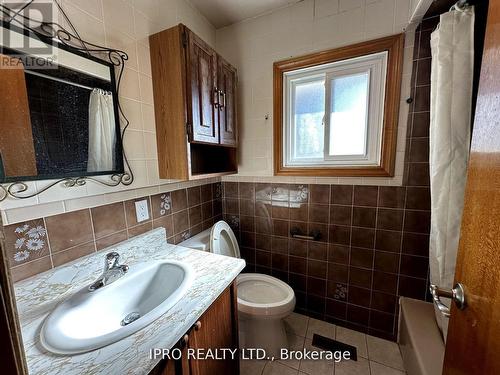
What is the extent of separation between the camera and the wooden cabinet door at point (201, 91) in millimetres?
1151

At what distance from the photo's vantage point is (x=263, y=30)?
5.18ft

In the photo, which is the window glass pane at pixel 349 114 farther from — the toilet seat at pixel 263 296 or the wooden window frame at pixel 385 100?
the toilet seat at pixel 263 296

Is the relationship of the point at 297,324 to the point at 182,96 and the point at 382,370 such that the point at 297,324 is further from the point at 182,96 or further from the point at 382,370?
the point at 182,96

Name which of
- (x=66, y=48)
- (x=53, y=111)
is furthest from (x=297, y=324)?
(x=66, y=48)

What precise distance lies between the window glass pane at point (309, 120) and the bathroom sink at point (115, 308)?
47.9 inches

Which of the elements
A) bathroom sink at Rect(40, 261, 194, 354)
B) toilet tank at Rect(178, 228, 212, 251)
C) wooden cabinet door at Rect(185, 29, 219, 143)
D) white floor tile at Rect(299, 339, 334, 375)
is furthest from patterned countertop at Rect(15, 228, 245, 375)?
white floor tile at Rect(299, 339, 334, 375)

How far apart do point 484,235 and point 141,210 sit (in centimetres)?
136

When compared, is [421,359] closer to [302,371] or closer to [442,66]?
[302,371]

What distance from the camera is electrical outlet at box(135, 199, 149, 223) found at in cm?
114

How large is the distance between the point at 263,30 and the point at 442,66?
3.90 feet

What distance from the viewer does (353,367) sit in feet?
4.38

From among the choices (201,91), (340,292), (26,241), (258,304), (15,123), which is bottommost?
(340,292)

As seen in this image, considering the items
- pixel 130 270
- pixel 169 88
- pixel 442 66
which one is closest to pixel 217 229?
pixel 130 270

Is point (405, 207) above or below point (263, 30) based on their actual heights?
below
